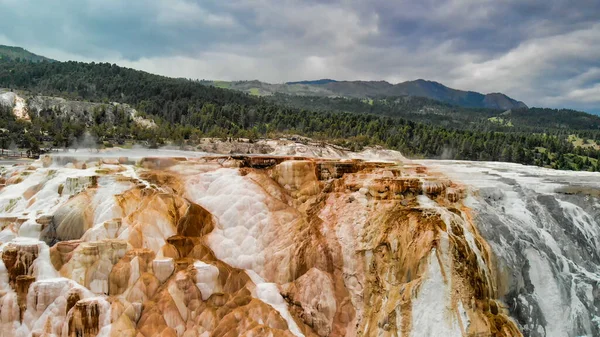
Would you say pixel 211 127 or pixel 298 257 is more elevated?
pixel 211 127

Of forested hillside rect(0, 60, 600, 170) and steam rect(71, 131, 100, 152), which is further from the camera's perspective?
forested hillside rect(0, 60, 600, 170)

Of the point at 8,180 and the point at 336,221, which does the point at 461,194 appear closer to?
the point at 336,221

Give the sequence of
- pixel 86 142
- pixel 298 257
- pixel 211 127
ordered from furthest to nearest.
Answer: pixel 211 127 < pixel 86 142 < pixel 298 257

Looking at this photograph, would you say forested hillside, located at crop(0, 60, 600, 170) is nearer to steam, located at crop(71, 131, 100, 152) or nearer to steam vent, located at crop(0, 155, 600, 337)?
steam, located at crop(71, 131, 100, 152)

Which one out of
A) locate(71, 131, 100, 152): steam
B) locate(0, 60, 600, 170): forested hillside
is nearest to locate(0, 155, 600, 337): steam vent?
locate(0, 60, 600, 170): forested hillside

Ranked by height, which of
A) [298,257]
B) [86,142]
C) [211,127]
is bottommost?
[86,142]

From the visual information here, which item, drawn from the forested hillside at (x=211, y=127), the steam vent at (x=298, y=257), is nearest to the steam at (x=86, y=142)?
the forested hillside at (x=211, y=127)

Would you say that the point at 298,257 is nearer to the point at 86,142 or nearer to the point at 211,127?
the point at 86,142

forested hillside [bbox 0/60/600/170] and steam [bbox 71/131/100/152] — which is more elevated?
forested hillside [bbox 0/60/600/170]

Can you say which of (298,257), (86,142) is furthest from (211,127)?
(298,257)
